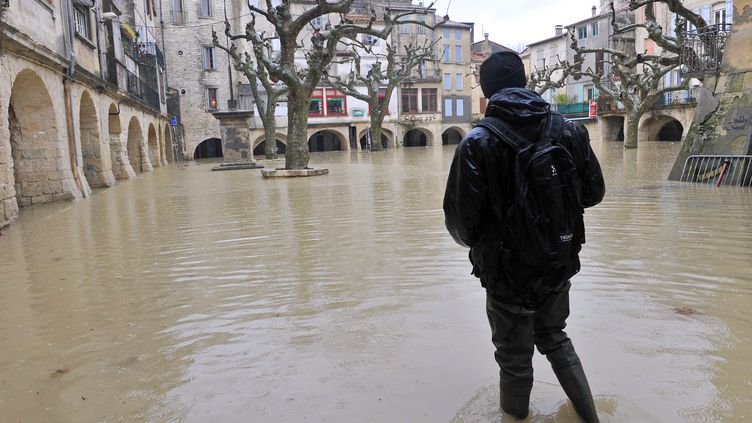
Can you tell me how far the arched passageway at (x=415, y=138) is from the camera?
53.6 meters

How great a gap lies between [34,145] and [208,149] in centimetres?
3217

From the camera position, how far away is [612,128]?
1713 inches

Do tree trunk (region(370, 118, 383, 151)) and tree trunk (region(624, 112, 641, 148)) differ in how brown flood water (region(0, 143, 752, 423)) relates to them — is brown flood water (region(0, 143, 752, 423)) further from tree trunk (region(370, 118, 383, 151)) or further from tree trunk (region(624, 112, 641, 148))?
tree trunk (region(370, 118, 383, 151))

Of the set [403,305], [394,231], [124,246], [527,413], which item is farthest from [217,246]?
[527,413]

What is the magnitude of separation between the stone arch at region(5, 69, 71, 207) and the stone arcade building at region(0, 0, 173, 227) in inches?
0.7

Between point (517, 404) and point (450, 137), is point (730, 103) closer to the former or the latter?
Result: point (517, 404)

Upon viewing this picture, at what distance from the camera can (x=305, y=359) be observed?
332cm

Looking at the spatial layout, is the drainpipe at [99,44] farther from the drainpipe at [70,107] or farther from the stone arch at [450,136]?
the stone arch at [450,136]

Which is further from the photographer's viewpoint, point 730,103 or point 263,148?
point 263,148

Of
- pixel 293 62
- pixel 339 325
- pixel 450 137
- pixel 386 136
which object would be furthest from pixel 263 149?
pixel 339 325

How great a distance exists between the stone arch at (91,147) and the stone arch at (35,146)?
3563mm

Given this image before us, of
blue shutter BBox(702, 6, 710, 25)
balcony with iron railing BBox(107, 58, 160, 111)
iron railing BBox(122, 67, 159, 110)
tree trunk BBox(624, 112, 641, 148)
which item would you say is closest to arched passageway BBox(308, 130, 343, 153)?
iron railing BBox(122, 67, 159, 110)

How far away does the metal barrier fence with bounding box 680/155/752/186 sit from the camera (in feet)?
34.1

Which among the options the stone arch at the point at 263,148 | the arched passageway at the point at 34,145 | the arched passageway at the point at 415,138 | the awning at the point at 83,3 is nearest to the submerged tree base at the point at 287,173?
the arched passageway at the point at 34,145
